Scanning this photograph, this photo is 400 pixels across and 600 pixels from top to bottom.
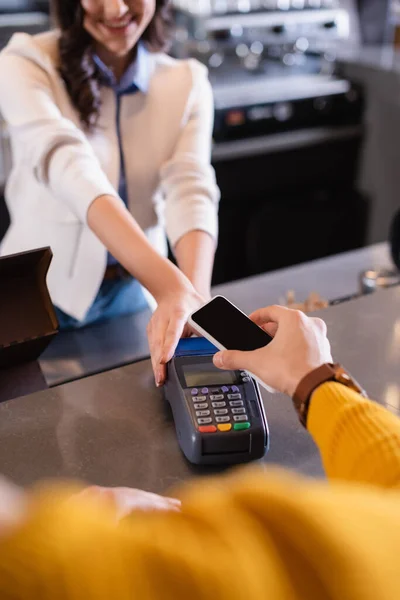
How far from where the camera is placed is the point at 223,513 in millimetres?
418

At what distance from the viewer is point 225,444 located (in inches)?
30.5

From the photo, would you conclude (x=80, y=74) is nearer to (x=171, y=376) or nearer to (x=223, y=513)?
(x=171, y=376)

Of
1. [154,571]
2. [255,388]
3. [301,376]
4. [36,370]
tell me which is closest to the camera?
[154,571]

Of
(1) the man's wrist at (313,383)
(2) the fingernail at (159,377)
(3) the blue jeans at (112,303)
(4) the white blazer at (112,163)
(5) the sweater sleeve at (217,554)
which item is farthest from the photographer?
(3) the blue jeans at (112,303)

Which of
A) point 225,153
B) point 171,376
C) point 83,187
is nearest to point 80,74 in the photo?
point 83,187

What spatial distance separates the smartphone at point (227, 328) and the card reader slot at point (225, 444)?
0.22 ft

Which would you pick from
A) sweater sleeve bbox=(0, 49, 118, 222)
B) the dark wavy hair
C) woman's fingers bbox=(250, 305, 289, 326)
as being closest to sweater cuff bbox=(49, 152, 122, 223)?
sweater sleeve bbox=(0, 49, 118, 222)

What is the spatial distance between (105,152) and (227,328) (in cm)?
69

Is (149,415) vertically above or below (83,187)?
below

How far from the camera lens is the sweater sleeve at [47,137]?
1.18 m

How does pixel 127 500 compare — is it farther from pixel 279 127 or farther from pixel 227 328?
pixel 279 127

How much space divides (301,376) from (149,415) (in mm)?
254

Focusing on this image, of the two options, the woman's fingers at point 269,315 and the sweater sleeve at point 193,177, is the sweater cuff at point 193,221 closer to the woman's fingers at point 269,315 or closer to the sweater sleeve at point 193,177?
the sweater sleeve at point 193,177

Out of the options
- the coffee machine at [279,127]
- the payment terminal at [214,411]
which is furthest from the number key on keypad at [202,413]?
the coffee machine at [279,127]
